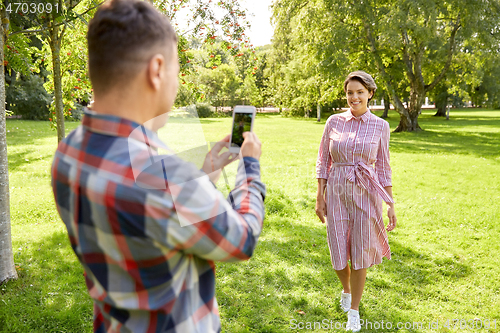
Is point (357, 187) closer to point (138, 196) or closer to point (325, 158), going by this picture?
point (325, 158)

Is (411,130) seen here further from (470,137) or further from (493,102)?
(493,102)

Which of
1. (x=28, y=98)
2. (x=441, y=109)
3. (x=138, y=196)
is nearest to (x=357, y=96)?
(x=138, y=196)

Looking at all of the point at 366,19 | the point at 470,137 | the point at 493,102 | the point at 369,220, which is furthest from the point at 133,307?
the point at 493,102

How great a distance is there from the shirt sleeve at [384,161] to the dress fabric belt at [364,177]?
0.29 ft

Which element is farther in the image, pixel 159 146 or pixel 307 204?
pixel 307 204

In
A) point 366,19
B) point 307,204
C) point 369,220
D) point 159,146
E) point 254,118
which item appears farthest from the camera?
point 366,19

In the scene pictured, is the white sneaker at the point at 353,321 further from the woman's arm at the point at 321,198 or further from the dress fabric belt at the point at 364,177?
the dress fabric belt at the point at 364,177

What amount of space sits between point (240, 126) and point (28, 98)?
89.5ft

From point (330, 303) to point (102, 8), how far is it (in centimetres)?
→ 394

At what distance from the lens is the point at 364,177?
3.50 m

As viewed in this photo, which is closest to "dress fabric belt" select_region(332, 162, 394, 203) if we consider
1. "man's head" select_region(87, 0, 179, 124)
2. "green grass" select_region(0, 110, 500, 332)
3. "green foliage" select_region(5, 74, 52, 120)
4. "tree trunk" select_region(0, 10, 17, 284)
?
"green grass" select_region(0, 110, 500, 332)

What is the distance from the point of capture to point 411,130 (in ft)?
71.9

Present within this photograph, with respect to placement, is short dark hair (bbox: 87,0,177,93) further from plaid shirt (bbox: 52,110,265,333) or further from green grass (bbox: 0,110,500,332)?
green grass (bbox: 0,110,500,332)

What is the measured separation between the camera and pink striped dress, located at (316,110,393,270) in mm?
3473
